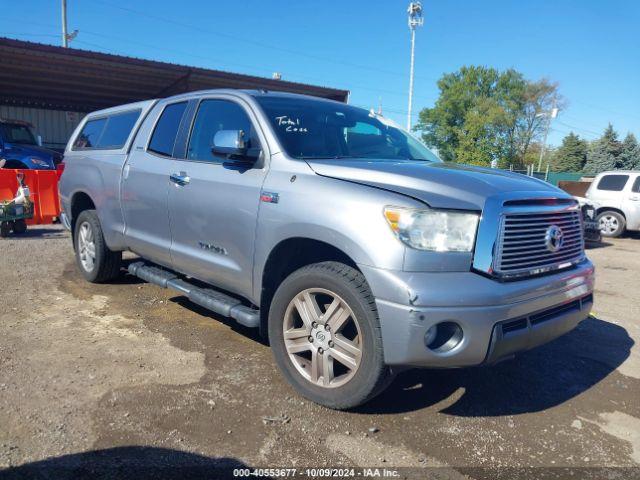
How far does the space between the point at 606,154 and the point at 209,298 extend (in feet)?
174

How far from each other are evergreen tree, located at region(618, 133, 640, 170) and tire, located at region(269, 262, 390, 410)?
50.6 metres

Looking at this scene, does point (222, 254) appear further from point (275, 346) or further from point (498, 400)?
point (498, 400)

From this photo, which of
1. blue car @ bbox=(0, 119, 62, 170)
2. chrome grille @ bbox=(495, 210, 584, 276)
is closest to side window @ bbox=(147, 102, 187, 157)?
chrome grille @ bbox=(495, 210, 584, 276)

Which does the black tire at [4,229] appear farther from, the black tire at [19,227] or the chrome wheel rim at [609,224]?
the chrome wheel rim at [609,224]

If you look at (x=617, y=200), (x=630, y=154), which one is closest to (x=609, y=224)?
(x=617, y=200)

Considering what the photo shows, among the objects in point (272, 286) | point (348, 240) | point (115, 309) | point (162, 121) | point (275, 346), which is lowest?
point (115, 309)

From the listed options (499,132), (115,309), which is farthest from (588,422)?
(499,132)

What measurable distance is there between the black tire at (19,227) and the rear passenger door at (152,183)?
558 centimetres

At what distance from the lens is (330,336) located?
2969 mm

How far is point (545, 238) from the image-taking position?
117 inches

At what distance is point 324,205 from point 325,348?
2.78ft

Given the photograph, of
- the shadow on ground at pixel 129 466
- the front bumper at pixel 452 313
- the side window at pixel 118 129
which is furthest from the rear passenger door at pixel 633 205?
the shadow on ground at pixel 129 466

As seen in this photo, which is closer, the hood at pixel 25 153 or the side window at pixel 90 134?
the side window at pixel 90 134

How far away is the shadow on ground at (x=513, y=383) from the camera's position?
3.19 meters
